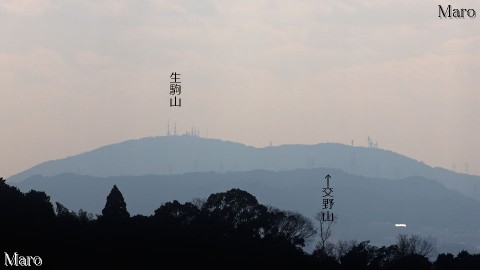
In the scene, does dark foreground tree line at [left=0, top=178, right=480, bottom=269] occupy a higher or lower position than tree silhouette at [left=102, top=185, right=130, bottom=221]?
lower

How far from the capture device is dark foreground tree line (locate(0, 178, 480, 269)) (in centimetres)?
7269

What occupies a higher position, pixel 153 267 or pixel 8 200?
pixel 8 200

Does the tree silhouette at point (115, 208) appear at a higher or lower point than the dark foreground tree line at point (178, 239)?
higher

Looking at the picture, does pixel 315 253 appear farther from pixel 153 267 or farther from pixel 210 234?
pixel 153 267

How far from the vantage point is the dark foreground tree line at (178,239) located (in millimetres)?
72688

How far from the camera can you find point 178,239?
84000 millimetres

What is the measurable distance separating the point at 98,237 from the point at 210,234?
39.2ft

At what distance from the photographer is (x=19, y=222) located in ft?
263

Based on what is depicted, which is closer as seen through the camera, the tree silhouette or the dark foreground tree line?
the dark foreground tree line

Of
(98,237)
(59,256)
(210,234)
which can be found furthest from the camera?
(210,234)

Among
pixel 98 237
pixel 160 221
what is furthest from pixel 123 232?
pixel 160 221

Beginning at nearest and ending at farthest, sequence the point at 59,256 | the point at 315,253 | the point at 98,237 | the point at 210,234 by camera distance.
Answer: the point at 59,256, the point at 98,237, the point at 210,234, the point at 315,253

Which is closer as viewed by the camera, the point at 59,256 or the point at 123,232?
the point at 59,256

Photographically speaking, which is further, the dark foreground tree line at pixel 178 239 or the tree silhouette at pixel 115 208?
the tree silhouette at pixel 115 208
